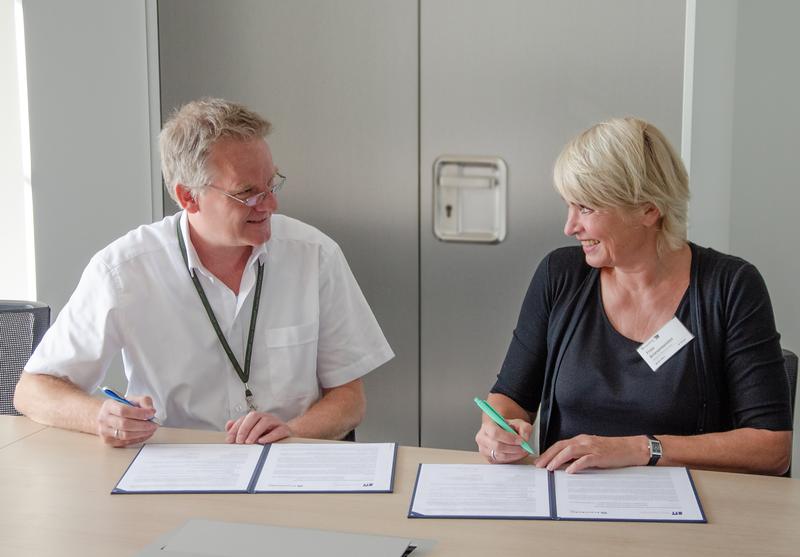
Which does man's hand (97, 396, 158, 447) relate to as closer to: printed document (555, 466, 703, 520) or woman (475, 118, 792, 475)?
woman (475, 118, 792, 475)

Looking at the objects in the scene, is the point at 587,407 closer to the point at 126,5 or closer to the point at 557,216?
the point at 557,216

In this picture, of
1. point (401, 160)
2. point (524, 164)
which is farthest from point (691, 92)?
point (401, 160)

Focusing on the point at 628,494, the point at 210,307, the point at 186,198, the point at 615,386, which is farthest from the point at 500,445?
the point at 186,198

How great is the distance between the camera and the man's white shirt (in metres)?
2.32

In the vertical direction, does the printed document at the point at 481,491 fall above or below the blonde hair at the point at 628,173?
below

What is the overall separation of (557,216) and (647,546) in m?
1.80

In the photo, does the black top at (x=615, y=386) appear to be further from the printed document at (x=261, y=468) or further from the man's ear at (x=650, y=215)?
the printed document at (x=261, y=468)

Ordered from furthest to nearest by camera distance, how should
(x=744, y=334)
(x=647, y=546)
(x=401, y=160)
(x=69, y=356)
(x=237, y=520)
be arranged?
(x=401, y=160)
(x=69, y=356)
(x=744, y=334)
(x=237, y=520)
(x=647, y=546)

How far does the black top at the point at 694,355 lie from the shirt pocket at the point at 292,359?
1.64 feet

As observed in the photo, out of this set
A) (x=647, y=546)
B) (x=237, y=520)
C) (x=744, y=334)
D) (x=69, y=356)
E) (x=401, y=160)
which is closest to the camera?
(x=647, y=546)

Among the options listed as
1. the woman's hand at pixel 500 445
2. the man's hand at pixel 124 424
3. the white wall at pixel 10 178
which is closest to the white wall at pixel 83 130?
the white wall at pixel 10 178

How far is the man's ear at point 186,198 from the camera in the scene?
2340 mm

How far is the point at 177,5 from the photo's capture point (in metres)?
3.35

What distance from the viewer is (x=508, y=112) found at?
124 inches
